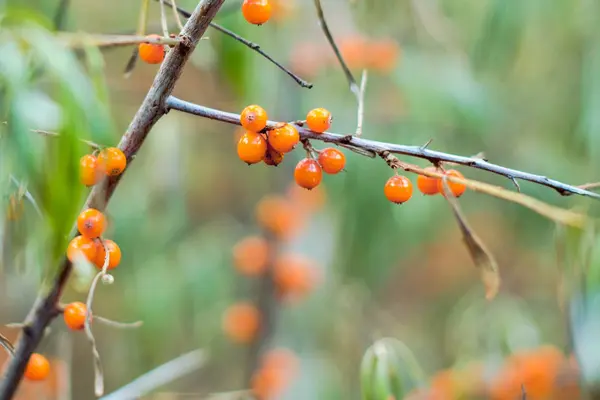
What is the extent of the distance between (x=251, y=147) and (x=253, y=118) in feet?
0.05

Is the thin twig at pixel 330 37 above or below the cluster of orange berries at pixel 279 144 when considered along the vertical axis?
above

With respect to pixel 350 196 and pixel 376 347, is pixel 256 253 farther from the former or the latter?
pixel 376 347

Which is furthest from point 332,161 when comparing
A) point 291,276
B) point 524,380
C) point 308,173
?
point 291,276

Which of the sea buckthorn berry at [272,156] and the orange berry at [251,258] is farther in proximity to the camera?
the orange berry at [251,258]

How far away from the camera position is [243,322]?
1.07 m

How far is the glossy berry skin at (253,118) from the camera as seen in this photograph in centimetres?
31

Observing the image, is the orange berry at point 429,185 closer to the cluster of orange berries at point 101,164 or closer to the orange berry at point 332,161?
the orange berry at point 332,161

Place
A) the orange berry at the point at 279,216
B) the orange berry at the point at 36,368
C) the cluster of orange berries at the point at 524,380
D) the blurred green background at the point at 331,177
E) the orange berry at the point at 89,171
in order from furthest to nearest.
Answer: the orange berry at the point at 279,216 → the cluster of orange berries at the point at 524,380 → the blurred green background at the point at 331,177 → the orange berry at the point at 36,368 → the orange berry at the point at 89,171

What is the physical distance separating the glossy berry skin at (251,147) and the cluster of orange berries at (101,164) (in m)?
0.06

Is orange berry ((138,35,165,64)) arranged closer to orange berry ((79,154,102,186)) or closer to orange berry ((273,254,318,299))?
orange berry ((79,154,102,186))

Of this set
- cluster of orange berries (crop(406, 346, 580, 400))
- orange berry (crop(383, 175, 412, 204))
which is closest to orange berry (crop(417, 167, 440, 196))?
orange berry (crop(383, 175, 412, 204))

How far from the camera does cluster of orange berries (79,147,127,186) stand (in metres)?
0.29

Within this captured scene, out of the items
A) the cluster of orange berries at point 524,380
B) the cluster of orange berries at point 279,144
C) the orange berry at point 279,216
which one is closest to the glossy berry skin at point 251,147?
the cluster of orange berries at point 279,144

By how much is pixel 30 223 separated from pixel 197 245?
81 centimetres
